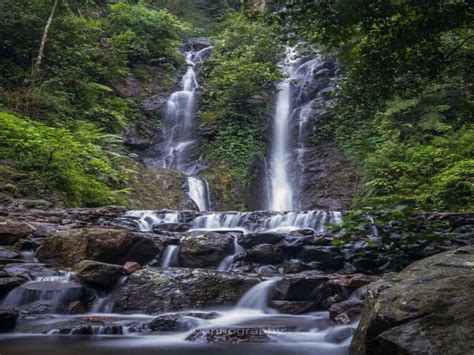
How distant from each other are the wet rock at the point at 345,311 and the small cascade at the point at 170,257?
3614 millimetres

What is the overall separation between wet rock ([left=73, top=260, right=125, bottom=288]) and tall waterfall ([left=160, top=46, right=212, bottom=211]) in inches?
335

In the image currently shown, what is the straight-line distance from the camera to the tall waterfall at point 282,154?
17281mm

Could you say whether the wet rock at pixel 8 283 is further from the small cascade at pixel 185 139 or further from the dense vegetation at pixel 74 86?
the small cascade at pixel 185 139

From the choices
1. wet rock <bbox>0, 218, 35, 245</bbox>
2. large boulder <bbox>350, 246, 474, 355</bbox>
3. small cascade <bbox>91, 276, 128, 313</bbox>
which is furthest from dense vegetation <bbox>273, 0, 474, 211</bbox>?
wet rock <bbox>0, 218, 35, 245</bbox>

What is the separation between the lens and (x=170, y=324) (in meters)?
5.64

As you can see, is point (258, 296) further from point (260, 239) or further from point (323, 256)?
point (260, 239)

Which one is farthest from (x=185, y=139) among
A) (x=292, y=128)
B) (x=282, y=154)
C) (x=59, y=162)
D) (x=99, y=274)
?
(x=99, y=274)

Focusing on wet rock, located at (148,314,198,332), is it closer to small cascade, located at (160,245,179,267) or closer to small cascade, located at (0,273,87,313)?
small cascade, located at (0,273,87,313)

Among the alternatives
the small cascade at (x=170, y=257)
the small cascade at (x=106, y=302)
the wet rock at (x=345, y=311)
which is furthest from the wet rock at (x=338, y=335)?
the small cascade at (x=170, y=257)

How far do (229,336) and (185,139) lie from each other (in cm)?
1523

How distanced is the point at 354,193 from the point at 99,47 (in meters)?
13.0

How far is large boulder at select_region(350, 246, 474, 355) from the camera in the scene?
10.9 ft

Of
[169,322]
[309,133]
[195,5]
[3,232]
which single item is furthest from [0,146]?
[195,5]

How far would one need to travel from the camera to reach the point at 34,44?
1719cm
